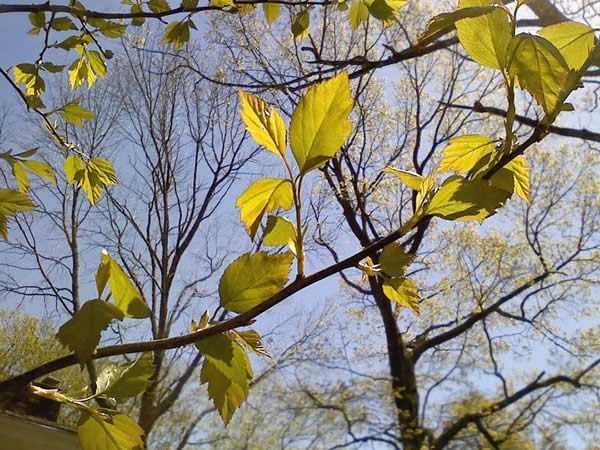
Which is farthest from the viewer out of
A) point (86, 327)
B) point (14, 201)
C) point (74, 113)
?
point (74, 113)

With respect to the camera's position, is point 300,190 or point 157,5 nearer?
point 300,190

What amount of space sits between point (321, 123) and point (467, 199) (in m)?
0.03

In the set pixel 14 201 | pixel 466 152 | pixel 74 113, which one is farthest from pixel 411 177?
pixel 74 113

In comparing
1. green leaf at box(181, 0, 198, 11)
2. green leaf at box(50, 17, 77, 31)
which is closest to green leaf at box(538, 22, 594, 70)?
→ green leaf at box(181, 0, 198, 11)

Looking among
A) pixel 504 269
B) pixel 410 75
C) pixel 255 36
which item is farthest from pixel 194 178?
pixel 504 269

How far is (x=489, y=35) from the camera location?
0.39 feet

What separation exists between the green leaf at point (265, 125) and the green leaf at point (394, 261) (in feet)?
0.11

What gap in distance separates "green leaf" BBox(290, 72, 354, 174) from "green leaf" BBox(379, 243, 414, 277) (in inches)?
1.2

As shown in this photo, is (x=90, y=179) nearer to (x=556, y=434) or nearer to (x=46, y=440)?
(x=46, y=440)

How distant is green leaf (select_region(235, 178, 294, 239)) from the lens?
135mm

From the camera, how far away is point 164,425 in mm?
5684

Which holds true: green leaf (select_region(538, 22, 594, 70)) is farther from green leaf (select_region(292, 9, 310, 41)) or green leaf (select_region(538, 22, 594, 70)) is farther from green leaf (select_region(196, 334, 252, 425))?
green leaf (select_region(292, 9, 310, 41))

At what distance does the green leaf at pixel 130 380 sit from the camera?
14cm

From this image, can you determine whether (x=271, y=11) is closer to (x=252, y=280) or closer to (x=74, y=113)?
(x=74, y=113)
